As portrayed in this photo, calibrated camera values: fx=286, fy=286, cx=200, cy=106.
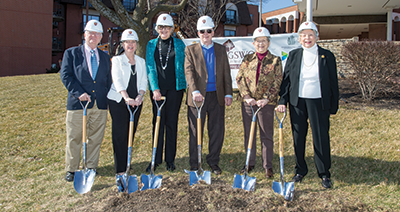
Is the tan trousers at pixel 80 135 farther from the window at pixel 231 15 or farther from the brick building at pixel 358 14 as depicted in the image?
the window at pixel 231 15

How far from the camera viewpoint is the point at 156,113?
166 inches

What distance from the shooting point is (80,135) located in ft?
13.2

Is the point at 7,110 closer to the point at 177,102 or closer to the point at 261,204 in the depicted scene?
the point at 177,102

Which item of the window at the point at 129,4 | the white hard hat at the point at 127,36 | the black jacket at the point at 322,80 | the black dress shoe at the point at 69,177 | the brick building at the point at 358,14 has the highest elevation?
the window at the point at 129,4

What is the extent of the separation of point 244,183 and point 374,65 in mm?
5584

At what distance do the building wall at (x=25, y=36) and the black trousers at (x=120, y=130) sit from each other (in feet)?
70.1

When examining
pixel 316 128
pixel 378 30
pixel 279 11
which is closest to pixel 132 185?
pixel 316 128

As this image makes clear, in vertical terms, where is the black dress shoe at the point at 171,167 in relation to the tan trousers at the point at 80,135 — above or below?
below

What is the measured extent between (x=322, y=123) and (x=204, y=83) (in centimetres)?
163

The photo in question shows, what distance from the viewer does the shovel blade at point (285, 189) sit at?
3264 millimetres

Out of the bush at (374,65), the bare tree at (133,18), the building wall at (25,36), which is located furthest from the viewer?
the building wall at (25,36)

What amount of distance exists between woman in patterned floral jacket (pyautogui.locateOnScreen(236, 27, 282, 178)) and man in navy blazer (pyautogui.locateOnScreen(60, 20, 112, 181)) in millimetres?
1979

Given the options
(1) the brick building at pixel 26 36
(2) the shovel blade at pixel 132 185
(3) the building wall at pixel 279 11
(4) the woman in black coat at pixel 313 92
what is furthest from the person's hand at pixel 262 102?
(3) the building wall at pixel 279 11

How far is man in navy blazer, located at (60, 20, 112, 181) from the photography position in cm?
389
